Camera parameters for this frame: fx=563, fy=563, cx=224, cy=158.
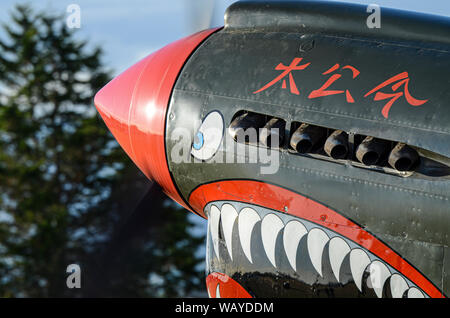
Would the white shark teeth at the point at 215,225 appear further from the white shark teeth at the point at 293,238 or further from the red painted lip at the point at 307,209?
the white shark teeth at the point at 293,238

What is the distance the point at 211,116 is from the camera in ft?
17.3

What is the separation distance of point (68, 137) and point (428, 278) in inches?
707

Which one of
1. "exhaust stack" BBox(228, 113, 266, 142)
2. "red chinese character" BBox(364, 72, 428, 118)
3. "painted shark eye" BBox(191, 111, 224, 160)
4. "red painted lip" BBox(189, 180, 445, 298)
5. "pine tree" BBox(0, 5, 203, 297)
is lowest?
"pine tree" BBox(0, 5, 203, 297)

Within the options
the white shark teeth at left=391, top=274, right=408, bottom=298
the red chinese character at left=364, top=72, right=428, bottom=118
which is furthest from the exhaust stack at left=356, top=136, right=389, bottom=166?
the white shark teeth at left=391, top=274, right=408, bottom=298

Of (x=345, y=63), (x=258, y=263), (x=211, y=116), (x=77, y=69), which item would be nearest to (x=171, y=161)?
(x=211, y=116)

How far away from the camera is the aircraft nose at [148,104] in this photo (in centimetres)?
580

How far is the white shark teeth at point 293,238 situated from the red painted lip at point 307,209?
0.32ft

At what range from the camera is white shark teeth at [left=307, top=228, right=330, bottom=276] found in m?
4.67

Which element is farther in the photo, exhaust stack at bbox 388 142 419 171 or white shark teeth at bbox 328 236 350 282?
white shark teeth at bbox 328 236 350 282

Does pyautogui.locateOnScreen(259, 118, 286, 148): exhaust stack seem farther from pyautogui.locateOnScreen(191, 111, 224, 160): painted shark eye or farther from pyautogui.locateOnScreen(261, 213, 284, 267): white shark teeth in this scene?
pyautogui.locateOnScreen(261, 213, 284, 267): white shark teeth

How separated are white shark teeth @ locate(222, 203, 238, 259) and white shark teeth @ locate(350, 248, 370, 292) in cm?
121

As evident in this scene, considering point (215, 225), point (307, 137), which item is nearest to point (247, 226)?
point (215, 225)

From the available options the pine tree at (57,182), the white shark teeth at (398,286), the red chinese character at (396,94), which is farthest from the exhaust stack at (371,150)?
the pine tree at (57,182)

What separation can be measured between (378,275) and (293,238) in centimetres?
78
